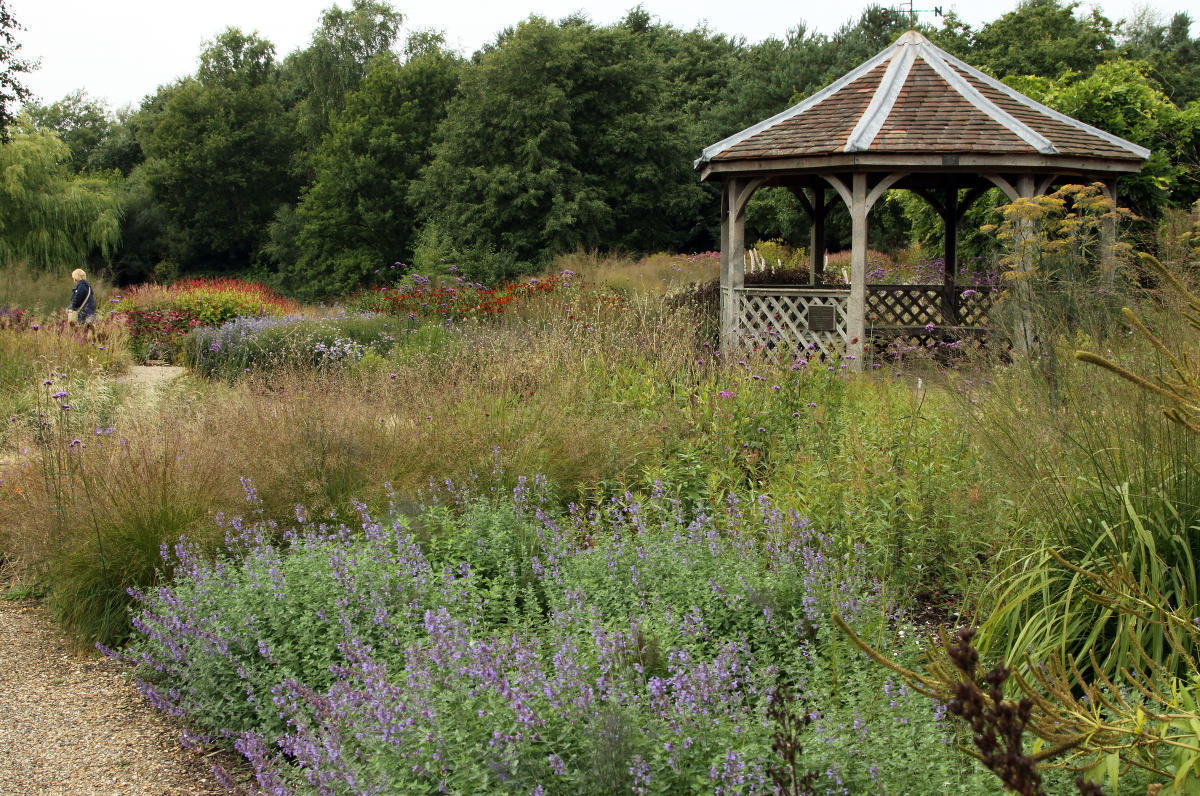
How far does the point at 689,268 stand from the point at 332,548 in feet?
58.1

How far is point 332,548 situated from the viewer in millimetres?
4027

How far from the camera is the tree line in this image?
3016cm

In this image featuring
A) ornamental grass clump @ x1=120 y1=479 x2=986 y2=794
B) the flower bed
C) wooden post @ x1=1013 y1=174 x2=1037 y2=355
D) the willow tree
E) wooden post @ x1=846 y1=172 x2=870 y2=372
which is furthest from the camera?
the willow tree

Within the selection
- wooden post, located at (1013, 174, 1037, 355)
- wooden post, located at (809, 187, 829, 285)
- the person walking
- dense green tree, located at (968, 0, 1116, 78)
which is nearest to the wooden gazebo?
wooden post, located at (809, 187, 829, 285)

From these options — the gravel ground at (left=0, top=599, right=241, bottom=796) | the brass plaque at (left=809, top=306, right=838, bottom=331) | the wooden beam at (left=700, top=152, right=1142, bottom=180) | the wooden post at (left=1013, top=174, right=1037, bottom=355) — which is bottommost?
the gravel ground at (left=0, top=599, right=241, bottom=796)

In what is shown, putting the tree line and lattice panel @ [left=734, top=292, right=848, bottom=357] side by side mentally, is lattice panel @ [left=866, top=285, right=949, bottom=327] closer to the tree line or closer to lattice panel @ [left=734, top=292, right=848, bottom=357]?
lattice panel @ [left=734, top=292, right=848, bottom=357]

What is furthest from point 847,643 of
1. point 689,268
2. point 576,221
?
point 576,221

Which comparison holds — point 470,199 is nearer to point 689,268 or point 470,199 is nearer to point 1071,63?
point 689,268

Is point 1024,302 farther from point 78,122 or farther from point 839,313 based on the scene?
point 78,122

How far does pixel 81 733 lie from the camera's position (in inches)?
148

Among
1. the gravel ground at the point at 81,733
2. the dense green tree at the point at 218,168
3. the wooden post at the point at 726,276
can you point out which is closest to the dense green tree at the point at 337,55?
the dense green tree at the point at 218,168

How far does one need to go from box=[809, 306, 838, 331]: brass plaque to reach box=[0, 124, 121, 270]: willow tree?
2565 cm

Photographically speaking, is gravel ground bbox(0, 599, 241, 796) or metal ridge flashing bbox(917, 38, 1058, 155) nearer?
gravel ground bbox(0, 599, 241, 796)

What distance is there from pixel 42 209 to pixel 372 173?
448 inches
